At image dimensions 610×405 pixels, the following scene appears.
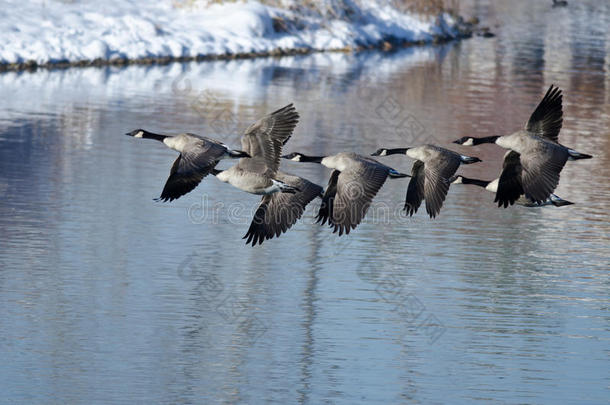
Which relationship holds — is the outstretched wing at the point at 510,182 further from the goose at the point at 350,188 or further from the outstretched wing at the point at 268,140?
the outstretched wing at the point at 268,140

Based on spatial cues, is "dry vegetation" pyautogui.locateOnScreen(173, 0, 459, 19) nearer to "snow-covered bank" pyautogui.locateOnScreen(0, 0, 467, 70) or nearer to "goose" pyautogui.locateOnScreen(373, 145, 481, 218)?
"snow-covered bank" pyautogui.locateOnScreen(0, 0, 467, 70)

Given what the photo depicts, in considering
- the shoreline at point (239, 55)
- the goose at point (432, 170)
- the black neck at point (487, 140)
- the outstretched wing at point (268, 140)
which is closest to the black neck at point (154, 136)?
the outstretched wing at point (268, 140)

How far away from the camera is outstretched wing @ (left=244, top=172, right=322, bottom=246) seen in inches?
514

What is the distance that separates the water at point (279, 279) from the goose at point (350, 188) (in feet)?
10.1

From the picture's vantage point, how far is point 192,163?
1216cm

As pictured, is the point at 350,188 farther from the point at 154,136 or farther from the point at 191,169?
the point at 154,136

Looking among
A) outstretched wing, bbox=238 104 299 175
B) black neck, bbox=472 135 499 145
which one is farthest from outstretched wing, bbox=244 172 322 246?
black neck, bbox=472 135 499 145

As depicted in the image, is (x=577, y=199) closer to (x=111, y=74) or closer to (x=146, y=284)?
(x=146, y=284)

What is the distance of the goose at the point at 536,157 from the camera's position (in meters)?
11.6

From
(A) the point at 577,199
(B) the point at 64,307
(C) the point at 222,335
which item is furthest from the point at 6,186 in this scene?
(A) the point at 577,199

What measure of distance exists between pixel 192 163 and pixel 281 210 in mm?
1562

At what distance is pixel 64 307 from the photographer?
17109 mm

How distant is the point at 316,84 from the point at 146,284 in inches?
845

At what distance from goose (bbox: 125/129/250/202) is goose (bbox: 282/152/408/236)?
1.03 metres
